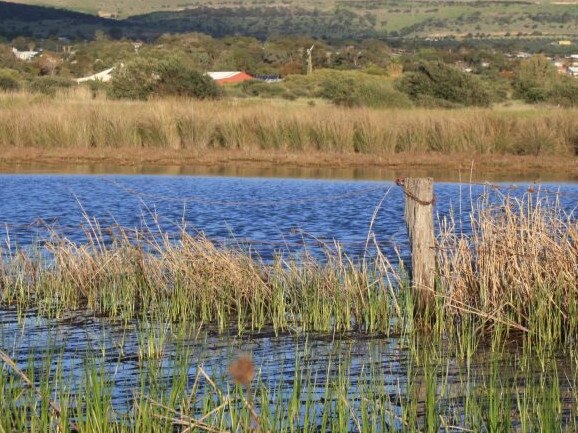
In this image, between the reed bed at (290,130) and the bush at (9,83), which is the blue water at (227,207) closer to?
the reed bed at (290,130)

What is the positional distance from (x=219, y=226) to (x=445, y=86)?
29.2 meters

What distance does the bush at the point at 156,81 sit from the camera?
129ft

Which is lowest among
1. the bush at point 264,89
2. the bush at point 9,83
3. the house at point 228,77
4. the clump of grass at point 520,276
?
the house at point 228,77

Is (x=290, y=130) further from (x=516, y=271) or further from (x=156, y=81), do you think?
(x=516, y=271)

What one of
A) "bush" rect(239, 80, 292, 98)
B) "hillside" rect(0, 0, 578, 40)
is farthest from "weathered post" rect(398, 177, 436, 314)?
"hillside" rect(0, 0, 578, 40)

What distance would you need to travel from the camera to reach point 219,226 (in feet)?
54.5

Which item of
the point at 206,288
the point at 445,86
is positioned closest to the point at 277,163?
the point at 206,288

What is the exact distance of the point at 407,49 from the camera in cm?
10662

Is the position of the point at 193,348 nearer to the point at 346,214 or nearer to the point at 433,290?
the point at 433,290

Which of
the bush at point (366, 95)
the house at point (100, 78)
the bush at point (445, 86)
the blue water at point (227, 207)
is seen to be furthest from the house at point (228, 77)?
the blue water at point (227, 207)

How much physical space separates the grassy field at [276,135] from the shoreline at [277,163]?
1.5 inches

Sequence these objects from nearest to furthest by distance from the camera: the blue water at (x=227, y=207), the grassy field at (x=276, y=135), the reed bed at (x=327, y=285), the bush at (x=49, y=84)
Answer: the reed bed at (x=327, y=285) < the blue water at (x=227, y=207) < the grassy field at (x=276, y=135) < the bush at (x=49, y=84)

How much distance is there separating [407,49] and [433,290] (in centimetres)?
9909

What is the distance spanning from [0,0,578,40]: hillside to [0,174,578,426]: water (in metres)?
106
